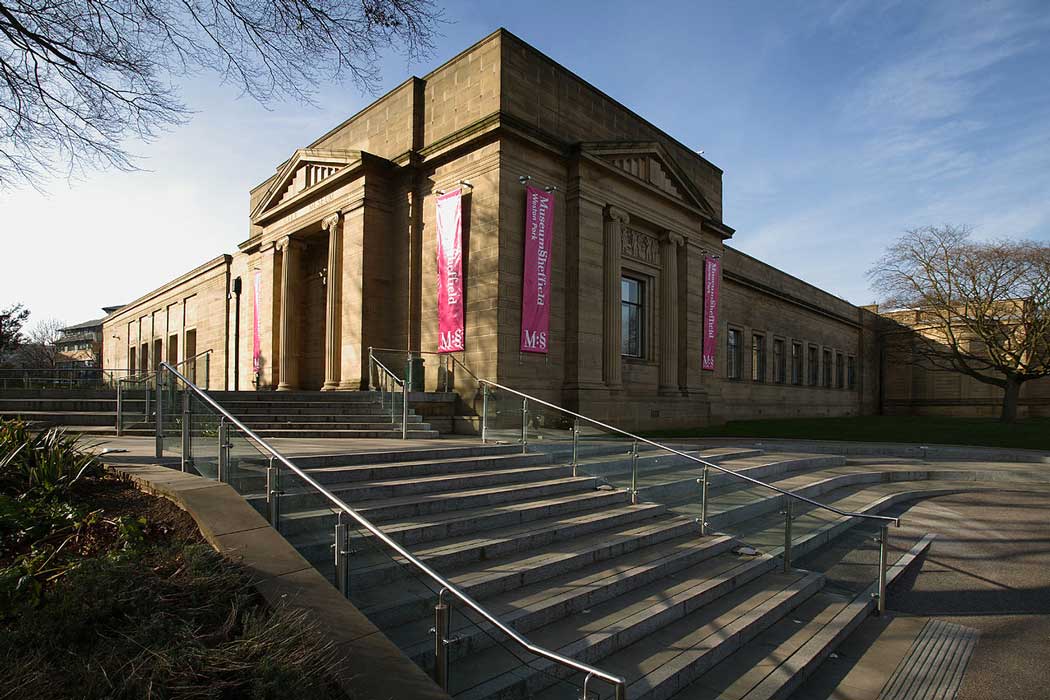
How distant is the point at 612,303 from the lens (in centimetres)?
1672

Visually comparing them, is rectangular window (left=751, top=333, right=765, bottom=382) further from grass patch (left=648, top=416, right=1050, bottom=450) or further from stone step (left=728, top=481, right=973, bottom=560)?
stone step (left=728, top=481, right=973, bottom=560)

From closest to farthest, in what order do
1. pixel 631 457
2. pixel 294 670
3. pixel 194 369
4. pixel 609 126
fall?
pixel 294 670
pixel 631 457
pixel 194 369
pixel 609 126

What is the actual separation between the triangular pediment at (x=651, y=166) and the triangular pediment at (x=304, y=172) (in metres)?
6.87

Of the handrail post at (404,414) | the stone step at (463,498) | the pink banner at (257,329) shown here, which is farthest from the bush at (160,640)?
the pink banner at (257,329)

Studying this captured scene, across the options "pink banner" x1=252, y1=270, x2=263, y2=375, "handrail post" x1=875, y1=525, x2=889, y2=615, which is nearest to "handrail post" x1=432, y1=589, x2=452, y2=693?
"handrail post" x1=875, y1=525, x2=889, y2=615

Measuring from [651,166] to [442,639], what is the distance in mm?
17133

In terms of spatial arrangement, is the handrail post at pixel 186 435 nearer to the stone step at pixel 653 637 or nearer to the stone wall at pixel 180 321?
the stone step at pixel 653 637

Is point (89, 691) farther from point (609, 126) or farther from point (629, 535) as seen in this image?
point (609, 126)

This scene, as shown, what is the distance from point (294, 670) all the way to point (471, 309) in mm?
12101

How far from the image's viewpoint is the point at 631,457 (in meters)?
8.25

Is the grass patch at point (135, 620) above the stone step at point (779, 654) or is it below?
above

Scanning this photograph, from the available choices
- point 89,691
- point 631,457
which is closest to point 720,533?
point 631,457

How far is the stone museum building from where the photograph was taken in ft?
48.9

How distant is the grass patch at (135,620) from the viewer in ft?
9.71
